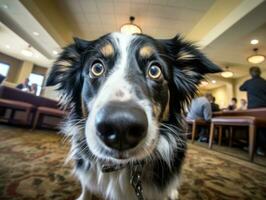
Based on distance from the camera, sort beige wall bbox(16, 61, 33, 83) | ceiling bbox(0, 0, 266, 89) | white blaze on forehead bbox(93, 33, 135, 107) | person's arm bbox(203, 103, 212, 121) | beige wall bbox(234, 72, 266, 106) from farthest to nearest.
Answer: beige wall bbox(16, 61, 33, 83), beige wall bbox(234, 72, 266, 106), ceiling bbox(0, 0, 266, 89), person's arm bbox(203, 103, 212, 121), white blaze on forehead bbox(93, 33, 135, 107)

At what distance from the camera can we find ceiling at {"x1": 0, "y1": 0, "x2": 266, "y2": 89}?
4.08 meters

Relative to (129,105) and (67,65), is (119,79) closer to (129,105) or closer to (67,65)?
(129,105)

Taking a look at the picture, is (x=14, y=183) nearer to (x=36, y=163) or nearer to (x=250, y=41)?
(x=36, y=163)

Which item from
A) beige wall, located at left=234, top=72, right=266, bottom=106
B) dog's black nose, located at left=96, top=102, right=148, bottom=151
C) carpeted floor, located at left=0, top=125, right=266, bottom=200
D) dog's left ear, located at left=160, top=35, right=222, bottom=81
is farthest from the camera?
beige wall, located at left=234, top=72, right=266, bottom=106

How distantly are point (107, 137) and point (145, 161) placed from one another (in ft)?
1.41

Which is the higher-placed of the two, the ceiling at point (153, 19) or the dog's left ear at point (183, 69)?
the ceiling at point (153, 19)

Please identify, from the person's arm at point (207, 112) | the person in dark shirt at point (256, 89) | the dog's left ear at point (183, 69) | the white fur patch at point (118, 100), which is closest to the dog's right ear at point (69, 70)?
the white fur patch at point (118, 100)

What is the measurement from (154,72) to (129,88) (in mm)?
292

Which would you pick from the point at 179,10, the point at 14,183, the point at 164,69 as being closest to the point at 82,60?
the point at 164,69

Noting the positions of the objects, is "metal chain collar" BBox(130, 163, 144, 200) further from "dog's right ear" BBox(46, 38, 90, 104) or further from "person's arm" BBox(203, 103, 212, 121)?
"person's arm" BBox(203, 103, 212, 121)

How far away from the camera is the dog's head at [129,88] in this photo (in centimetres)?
56

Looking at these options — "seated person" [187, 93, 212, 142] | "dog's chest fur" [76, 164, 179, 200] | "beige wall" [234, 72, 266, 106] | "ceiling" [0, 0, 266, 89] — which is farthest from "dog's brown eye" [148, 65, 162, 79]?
"beige wall" [234, 72, 266, 106]

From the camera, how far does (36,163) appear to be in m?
1.47

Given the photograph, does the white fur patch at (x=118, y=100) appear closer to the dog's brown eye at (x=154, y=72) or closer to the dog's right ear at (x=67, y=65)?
the dog's brown eye at (x=154, y=72)
